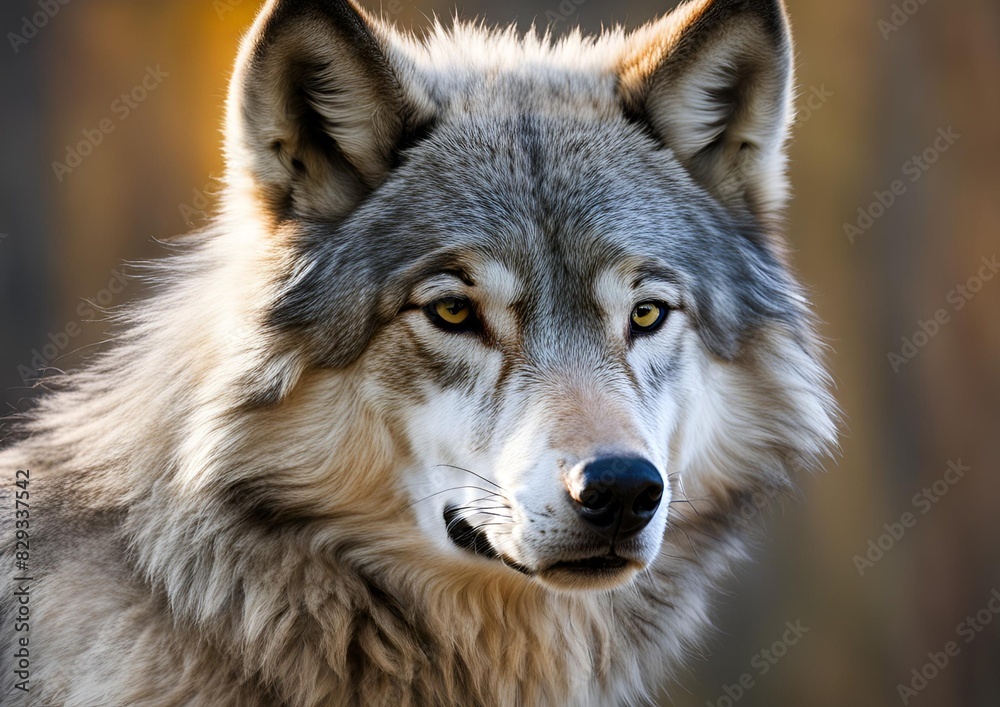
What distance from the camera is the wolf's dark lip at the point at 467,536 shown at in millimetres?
2719

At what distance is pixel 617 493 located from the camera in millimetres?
2346

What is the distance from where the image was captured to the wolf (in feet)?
8.88

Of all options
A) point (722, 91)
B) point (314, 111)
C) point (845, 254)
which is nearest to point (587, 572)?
point (314, 111)

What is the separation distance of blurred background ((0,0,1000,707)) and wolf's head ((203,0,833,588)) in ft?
14.3

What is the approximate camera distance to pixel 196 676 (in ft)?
8.79

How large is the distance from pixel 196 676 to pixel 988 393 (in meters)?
6.31

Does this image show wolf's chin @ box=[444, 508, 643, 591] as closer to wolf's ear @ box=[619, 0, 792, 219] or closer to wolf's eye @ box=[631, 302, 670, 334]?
wolf's eye @ box=[631, 302, 670, 334]

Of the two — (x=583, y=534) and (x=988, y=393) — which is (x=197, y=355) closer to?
(x=583, y=534)

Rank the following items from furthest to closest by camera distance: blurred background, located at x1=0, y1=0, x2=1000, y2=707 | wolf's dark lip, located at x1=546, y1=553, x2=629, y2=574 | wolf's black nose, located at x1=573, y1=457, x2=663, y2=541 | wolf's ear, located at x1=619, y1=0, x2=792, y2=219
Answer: blurred background, located at x1=0, y1=0, x2=1000, y2=707 → wolf's ear, located at x1=619, y1=0, x2=792, y2=219 → wolf's dark lip, located at x1=546, y1=553, x2=629, y2=574 → wolf's black nose, located at x1=573, y1=457, x2=663, y2=541

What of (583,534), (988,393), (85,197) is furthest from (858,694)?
→ (85,197)

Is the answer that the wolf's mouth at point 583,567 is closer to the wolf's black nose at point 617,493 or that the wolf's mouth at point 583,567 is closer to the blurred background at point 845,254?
the wolf's black nose at point 617,493

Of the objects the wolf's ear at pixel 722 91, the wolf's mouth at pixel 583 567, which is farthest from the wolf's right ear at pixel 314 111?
the wolf's mouth at pixel 583 567

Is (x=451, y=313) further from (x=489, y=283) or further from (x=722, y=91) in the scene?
(x=722, y=91)

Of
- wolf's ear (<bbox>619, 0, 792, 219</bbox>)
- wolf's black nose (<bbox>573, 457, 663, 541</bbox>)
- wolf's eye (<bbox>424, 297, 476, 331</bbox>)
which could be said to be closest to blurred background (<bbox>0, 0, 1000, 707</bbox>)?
wolf's ear (<bbox>619, 0, 792, 219</bbox>)
